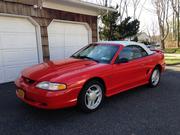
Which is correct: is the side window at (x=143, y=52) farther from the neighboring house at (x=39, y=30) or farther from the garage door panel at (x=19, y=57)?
the garage door panel at (x=19, y=57)

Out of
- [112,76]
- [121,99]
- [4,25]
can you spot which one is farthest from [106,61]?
[4,25]

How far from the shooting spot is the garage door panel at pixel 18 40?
6723 millimetres

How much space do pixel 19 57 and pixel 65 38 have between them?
2331 mm

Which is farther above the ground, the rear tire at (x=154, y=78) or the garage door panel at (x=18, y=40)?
the garage door panel at (x=18, y=40)

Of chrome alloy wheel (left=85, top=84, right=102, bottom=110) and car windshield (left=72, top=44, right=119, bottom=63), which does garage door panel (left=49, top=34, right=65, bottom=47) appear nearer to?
car windshield (left=72, top=44, right=119, bottom=63)

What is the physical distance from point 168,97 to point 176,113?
3.57 feet

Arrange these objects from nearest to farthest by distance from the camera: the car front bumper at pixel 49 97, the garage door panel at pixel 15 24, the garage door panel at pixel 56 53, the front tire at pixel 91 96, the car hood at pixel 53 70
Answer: the car front bumper at pixel 49 97 → the car hood at pixel 53 70 → the front tire at pixel 91 96 → the garage door panel at pixel 15 24 → the garage door panel at pixel 56 53

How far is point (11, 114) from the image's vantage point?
4.09 metres

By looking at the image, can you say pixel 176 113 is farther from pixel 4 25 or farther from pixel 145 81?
pixel 4 25

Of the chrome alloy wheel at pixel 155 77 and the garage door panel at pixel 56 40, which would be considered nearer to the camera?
the chrome alloy wheel at pixel 155 77

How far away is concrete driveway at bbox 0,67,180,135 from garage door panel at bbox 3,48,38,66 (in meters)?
2.04

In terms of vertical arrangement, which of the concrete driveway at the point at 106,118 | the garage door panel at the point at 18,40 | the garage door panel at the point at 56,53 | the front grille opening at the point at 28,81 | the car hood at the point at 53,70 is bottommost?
the concrete driveway at the point at 106,118

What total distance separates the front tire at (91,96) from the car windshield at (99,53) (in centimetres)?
69

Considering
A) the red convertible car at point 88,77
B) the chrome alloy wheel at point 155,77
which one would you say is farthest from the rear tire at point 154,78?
the red convertible car at point 88,77
